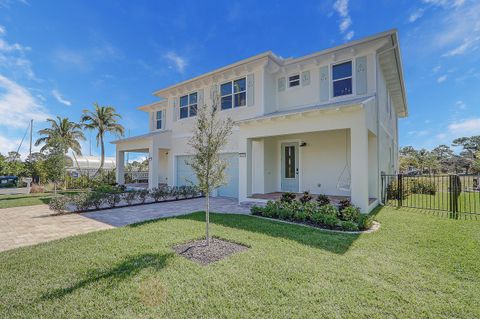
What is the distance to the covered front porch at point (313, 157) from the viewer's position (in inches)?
324

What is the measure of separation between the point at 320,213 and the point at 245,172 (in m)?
4.67

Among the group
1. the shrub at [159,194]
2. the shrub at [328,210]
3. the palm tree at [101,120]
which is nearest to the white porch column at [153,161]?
the shrub at [159,194]

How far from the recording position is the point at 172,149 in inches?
670

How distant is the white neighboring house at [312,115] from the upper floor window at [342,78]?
4cm

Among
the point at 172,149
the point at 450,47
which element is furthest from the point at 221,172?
the point at 450,47

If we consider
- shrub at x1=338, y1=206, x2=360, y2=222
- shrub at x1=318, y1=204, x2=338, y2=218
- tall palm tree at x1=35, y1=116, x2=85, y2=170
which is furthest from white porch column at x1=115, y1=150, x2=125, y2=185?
shrub at x1=338, y1=206, x2=360, y2=222

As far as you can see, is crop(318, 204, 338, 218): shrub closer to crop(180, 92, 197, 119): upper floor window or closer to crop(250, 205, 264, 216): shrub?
crop(250, 205, 264, 216): shrub

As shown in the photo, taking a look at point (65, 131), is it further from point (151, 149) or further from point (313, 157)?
point (313, 157)

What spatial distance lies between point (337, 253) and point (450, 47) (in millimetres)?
16623

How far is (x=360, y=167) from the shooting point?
8078mm

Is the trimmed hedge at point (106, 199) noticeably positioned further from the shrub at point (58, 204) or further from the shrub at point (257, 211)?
the shrub at point (257, 211)

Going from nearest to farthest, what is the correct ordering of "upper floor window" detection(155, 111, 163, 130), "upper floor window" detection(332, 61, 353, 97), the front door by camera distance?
"upper floor window" detection(332, 61, 353, 97), the front door, "upper floor window" detection(155, 111, 163, 130)

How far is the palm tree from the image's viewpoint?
985 inches

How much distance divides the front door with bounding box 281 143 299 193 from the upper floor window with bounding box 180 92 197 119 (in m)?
6.94
